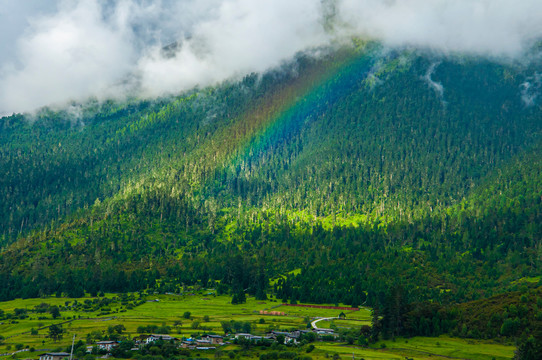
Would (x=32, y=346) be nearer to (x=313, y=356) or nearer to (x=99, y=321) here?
(x=99, y=321)

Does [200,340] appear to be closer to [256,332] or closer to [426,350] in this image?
[256,332]

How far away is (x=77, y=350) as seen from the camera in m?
141

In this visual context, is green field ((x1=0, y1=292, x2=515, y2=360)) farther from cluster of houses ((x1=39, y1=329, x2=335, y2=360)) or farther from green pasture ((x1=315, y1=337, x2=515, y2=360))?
cluster of houses ((x1=39, y1=329, x2=335, y2=360))

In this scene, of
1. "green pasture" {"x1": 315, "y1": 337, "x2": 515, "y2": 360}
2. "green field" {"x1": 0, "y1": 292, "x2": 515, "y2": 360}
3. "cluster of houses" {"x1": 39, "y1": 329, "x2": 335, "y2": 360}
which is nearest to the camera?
"green pasture" {"x1": 315, "y1": 337, "x2": 515, "y2": 360}

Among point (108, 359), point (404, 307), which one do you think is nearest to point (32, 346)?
point (108, 359)

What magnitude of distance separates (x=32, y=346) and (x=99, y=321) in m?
39.5

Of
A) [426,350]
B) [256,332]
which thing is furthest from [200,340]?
[426,350]

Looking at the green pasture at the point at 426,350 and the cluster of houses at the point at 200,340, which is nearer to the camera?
the green pasture at the point at 426,350

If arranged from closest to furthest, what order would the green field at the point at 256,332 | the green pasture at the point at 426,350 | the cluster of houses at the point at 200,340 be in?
the green pasture at the point at 426,350
the cluster of houses at the point at 200,340
the green field at the point at 256,332

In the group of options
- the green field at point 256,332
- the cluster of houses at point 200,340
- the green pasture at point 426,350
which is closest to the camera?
the green pasture at point 426,350

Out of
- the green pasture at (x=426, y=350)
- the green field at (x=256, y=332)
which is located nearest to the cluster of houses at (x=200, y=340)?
the green field at (x=256, y=332)

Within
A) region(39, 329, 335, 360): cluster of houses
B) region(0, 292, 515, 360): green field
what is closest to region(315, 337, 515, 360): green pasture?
region(0, 292, 515, 360): green field

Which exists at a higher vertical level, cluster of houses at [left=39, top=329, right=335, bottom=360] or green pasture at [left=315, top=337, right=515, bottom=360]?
cluster of houses at [left=39, top=329, right=335, bottom=360]

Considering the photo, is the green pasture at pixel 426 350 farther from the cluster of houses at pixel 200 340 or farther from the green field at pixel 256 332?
the cluster of houses at pixel 200 340
